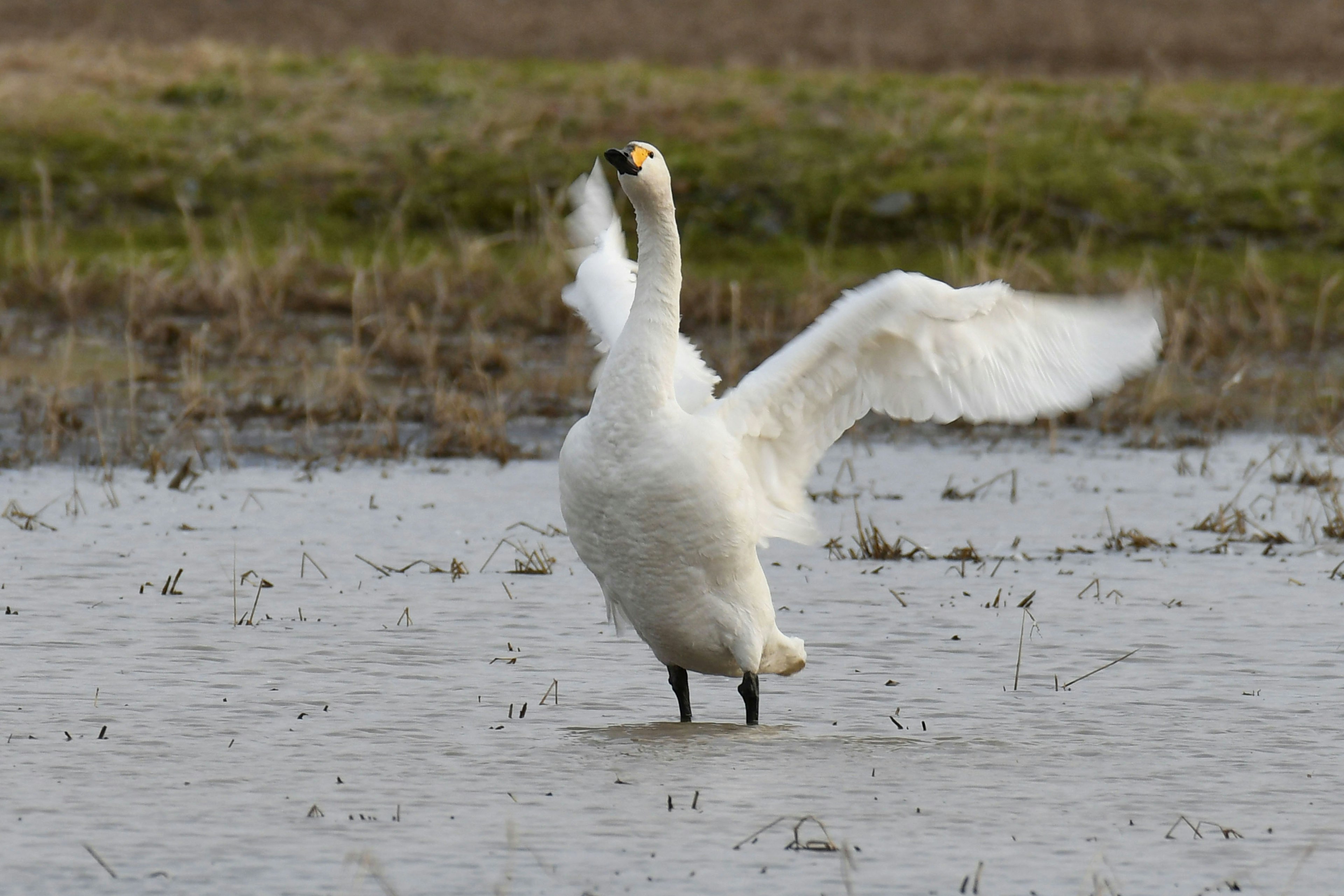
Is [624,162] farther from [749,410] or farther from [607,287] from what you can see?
[607,287]

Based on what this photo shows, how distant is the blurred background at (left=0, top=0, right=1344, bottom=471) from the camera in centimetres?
1213

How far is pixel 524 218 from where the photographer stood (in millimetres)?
17859

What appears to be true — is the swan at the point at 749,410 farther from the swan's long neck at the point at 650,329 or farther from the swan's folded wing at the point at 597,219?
the swan's folded wing at the point at 597,219

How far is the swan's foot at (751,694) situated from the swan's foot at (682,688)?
163mm

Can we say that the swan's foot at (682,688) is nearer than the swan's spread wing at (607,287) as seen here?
Yes

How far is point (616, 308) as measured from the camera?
722 cm

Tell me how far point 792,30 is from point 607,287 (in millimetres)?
24110

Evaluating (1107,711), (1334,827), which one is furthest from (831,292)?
(1334,827)

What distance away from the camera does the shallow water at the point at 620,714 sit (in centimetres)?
464

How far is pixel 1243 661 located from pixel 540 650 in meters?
2.36

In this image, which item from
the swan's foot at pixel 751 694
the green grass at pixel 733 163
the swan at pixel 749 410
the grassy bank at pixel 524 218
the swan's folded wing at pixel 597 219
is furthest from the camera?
the green grass at pixel 733 163

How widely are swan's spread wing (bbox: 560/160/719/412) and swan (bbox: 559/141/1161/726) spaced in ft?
1.76

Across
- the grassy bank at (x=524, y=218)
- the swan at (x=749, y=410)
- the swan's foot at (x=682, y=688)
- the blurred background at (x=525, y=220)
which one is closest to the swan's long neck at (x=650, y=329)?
the swan at (x=749, y=410)

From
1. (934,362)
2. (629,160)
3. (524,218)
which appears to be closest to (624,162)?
(629,160)
